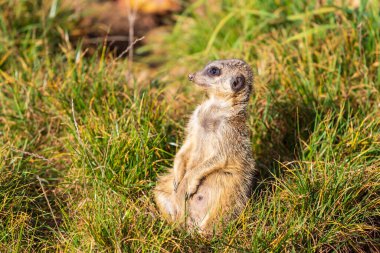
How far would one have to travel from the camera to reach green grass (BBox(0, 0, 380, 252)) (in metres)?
3.69

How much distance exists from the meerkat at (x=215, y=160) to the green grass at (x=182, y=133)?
0.13 metres

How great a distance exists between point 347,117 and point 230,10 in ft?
7.08

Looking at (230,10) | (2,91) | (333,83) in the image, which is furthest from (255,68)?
(2,91)

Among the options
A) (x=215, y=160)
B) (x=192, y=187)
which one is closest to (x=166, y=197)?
(x=192, y=187)

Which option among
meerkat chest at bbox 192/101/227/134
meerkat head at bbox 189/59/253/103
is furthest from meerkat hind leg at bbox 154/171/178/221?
meerkat head at bbox 189/59/253/103

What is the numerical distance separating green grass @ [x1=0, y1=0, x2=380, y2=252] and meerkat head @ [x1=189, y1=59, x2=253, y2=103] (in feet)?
1.79

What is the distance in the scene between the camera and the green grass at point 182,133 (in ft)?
12.1

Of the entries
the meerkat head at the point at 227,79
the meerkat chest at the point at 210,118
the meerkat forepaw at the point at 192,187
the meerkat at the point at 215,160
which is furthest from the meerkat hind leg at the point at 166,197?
the meerkat head at the point at 227,79

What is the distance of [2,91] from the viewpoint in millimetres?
5180

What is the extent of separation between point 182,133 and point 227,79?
0.85 meters

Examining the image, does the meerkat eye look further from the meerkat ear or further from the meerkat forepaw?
the meerkat forepaw

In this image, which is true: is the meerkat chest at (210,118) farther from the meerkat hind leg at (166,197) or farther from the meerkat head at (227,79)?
the meerkat hind leg at (166,197)

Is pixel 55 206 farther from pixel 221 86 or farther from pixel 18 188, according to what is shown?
pixel 221 86

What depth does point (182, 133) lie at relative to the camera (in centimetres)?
473
